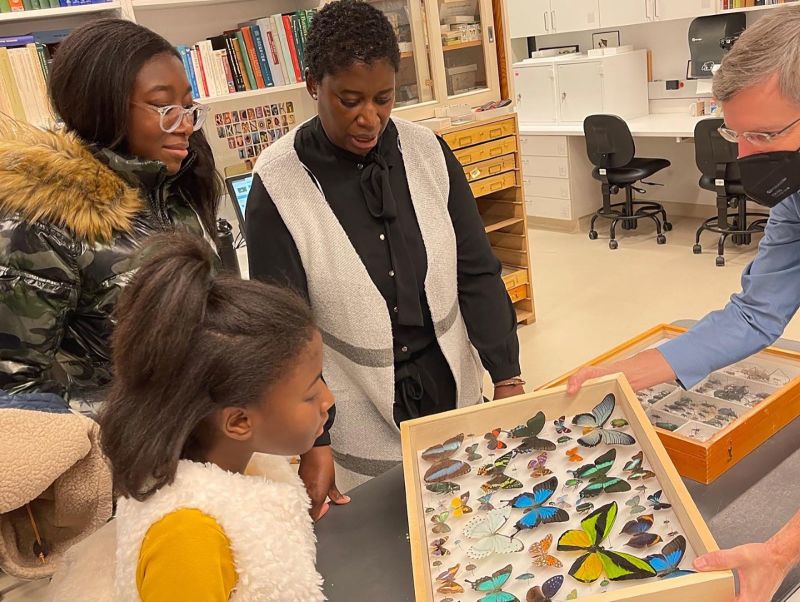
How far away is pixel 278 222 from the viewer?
1390 mm

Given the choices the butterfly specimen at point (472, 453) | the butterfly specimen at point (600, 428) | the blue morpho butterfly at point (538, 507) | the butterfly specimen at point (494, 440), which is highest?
the butterfly specimen at point (600, 428)

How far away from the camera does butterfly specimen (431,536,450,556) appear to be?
3.31ft

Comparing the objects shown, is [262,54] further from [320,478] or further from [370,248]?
[320,478]

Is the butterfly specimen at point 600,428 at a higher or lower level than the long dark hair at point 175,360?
lower

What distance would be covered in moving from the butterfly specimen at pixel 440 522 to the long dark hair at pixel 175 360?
1.12ft

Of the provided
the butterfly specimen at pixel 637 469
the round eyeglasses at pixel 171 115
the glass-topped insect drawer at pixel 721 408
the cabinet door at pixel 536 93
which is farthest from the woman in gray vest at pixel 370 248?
the cabinet door at pixel 536 93

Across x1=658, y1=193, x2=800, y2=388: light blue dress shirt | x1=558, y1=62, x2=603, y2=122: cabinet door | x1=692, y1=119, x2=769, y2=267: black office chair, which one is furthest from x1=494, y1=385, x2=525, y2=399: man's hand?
x1=558, y1=62, x2=603, y2=122: cabinet door

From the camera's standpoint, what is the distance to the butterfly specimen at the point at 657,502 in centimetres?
100

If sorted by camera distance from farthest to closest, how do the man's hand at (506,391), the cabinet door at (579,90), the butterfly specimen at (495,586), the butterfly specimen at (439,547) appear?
1. the cabinet door at (579,90)
2. the man's hand at (506,391)
3. the butterfly specimen at (439,547)
4. the butterfly specimen at (495,586)

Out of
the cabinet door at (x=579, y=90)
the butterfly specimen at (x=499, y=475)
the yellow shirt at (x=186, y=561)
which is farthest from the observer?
the cabinet door at (x=579, y=90)

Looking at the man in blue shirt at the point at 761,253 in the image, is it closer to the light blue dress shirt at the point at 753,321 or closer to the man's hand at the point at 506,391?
the light blue dress shirt at the point at 753,321

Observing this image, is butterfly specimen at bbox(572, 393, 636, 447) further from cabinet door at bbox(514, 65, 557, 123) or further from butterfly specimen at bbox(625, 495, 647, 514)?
cabinet door at bbox(514, 65, 557, 123)

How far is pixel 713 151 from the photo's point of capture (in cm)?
470

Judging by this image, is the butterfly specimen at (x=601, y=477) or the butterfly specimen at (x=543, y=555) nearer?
the butterfly specimen at (x=543, y=555)
